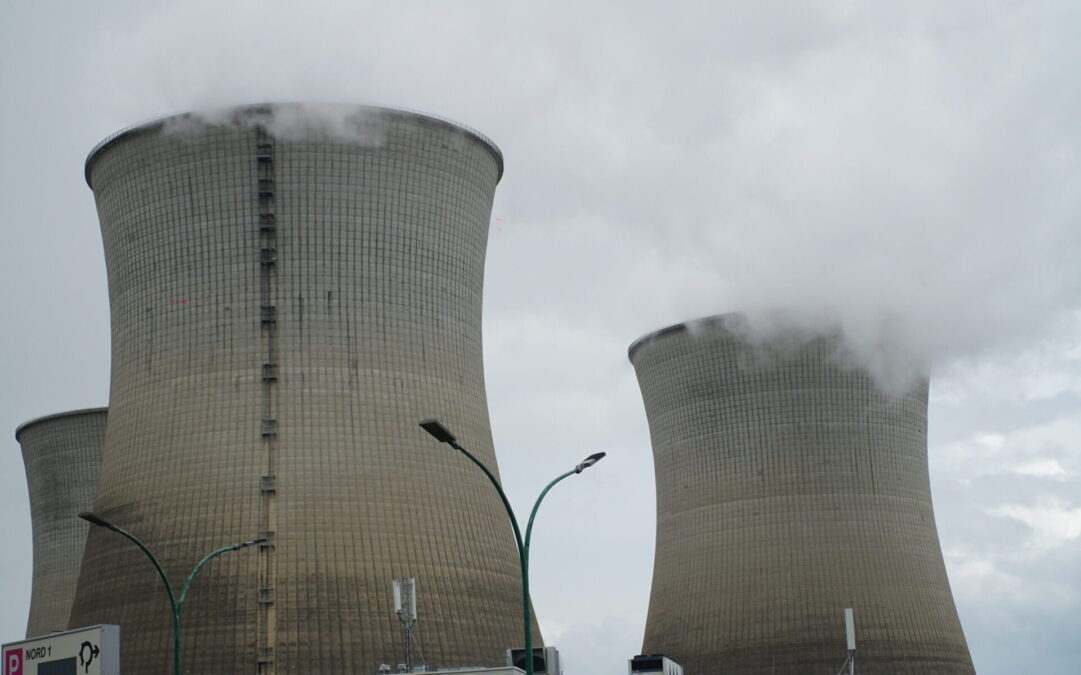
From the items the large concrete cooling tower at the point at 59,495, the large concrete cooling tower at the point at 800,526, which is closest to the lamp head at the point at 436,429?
the large concrete cooling tower at the point at 800,526

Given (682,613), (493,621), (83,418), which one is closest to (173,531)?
(493,621)

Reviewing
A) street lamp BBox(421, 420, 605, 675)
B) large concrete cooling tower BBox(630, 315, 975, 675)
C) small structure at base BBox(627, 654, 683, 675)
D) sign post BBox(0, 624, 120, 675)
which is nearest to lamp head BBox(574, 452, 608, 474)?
street lamp BBox(421, 420, 605, 675)

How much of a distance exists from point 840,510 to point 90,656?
831 inches

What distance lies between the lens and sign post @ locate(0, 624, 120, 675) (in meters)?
18.3

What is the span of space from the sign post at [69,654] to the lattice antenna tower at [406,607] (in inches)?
211

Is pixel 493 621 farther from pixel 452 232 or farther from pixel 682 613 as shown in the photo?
pixel 682 613

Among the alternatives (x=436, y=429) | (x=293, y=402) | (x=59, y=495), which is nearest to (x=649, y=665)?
(x=293, y=402)

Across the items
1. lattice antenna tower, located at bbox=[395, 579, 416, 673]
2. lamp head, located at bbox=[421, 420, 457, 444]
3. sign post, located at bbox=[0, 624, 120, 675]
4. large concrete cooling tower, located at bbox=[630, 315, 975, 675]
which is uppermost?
large concrete cooling tower, located at bbox=[630, 315, 975, 675]

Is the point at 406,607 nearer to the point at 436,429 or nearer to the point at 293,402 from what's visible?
the point at 293,402

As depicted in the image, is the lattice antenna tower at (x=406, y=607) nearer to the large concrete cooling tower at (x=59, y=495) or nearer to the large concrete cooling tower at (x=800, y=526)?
the large concrete cooling tower at (x=800, y=526)

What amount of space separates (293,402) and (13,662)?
6.63 m

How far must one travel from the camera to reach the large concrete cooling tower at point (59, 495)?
1695 inches

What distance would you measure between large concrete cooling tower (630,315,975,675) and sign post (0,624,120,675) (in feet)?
62.7

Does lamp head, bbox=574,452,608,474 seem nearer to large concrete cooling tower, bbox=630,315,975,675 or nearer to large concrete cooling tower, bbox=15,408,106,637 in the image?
large concrete cooling tower, bbox=630,315,975,675
